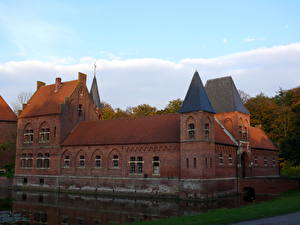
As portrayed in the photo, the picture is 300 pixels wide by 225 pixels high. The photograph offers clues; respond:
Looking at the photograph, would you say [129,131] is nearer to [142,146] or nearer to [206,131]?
[142,146]

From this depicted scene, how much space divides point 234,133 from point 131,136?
11.2 metres

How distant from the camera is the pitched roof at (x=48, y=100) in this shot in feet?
135

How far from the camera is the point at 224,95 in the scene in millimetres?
38656

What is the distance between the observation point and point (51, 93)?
44000 mm

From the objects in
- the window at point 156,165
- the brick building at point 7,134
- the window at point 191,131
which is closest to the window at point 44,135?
the brick building at point 7,134

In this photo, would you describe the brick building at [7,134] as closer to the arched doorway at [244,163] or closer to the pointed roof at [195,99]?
the pointed roof at [195,99]

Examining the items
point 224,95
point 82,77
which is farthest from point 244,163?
point 82,77

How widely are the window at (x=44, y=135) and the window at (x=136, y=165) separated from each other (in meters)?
12.4

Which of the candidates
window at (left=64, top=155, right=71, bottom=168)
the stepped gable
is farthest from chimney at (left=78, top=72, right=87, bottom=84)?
window at (left=64, top=155, right=71, bottom=168)

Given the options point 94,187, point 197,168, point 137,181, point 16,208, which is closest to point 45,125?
point 94,187

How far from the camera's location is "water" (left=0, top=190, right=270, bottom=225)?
65.5 feet

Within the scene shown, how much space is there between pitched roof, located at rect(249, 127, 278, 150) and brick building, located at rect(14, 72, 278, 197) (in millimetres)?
182

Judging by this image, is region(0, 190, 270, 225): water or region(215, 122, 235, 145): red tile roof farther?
region(215, 122, 235, 145): red tile roof

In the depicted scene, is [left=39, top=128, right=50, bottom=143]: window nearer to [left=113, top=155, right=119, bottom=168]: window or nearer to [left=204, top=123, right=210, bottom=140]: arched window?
[left=113, top=155, right=119, bottom=168]: window
